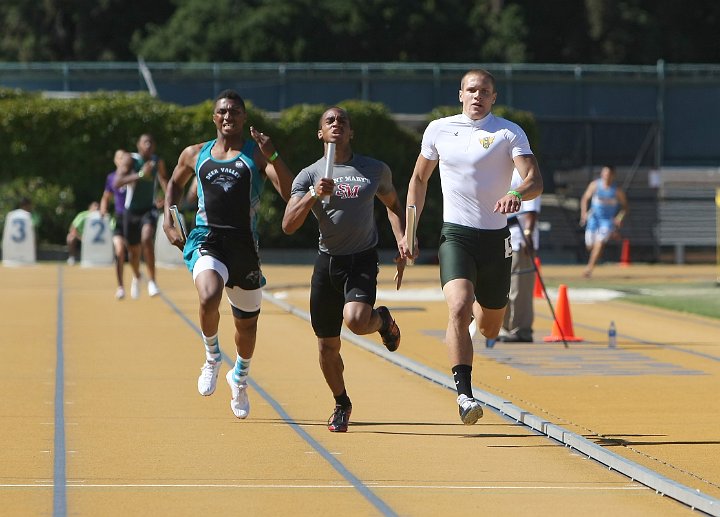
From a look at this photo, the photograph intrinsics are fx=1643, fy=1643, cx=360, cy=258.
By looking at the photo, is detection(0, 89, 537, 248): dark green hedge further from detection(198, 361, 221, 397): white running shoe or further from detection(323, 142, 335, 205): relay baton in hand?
detection(323, 142, 335, 205): relay baton in hand

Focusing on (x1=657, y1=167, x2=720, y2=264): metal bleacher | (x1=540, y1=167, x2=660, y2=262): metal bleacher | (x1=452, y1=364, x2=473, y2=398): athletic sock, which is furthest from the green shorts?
(x1=657, y1=167, x2=720, y2=264): metal bleacher

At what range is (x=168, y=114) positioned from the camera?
37.7 m

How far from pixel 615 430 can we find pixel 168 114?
94.3 ft

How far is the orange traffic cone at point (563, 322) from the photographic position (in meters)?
16.0

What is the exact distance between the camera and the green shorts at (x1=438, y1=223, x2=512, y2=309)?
9969mm

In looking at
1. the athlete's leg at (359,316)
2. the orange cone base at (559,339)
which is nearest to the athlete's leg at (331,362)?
the athlete's leg at (359,316)

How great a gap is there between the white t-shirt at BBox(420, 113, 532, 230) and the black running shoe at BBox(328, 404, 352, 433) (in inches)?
52.3

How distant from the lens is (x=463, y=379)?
9.71 m

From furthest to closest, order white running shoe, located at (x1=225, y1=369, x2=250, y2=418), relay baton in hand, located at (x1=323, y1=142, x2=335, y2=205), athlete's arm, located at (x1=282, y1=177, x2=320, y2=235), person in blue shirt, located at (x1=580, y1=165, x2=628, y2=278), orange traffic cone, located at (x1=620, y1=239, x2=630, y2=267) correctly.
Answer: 1. orange traffic cone, located at (x1=620, y1=239, x2=630, y2=267)
2. person in blue shirt, located at (x1=580, y1=165, x2=628, y2=278)
3. white running shoe, located at (x1=225, y1=369, x2=250, y2=418)
4. athlete's arm, located at (x1=282, y1=177, x2=320, y2=235)
5. relay baton in hand, located at (x1=323, y1=142, x2=335, y2=205)

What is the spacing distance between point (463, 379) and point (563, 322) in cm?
664

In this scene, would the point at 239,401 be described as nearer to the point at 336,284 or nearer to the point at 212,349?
the point at 212,349

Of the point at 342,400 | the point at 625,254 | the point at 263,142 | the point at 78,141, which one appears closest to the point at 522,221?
the point at 342,400

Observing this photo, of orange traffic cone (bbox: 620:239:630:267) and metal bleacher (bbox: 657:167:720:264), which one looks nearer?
orange traffic cone (bbox: 620:239:630:267)

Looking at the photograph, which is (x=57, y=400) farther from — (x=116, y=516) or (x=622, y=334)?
(x=622, y=334)
